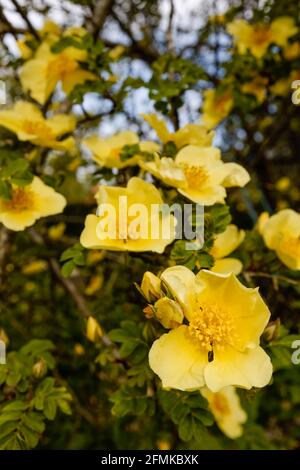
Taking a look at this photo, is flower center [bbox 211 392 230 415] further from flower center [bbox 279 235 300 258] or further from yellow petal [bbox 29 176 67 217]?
yellow petal [bbox 29 176 67 217]

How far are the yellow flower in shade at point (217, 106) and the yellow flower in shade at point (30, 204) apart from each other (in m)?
0.97

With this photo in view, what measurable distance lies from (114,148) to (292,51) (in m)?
1.06

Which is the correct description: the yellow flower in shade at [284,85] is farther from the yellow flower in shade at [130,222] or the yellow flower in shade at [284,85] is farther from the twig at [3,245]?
the twig at [3,245]

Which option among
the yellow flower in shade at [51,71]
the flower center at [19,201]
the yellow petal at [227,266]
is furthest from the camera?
the yellow flower in shade at [51,71]

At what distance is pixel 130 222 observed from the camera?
1.19 meters

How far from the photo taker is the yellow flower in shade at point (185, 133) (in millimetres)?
1363

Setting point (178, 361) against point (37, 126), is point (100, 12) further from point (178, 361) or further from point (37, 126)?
point (178, 361)

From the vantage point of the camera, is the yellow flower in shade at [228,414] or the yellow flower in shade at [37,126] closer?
the yellow flower in shade at [37,126]

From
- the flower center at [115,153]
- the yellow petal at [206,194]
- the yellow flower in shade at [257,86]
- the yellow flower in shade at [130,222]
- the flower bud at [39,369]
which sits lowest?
the flower bud at [39,369]

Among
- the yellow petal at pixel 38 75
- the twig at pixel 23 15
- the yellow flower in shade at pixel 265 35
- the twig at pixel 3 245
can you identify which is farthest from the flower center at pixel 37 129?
the yellow flower in shade at pixel 265 35

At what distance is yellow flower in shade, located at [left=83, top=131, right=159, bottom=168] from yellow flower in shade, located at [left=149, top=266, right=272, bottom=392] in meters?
0.54

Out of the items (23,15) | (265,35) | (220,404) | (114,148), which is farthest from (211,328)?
(265,35)

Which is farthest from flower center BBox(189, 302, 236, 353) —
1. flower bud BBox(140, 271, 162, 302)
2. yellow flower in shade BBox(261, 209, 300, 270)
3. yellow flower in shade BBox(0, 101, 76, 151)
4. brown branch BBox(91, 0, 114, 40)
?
brown branch BBox(91, 0, 114, 40)
